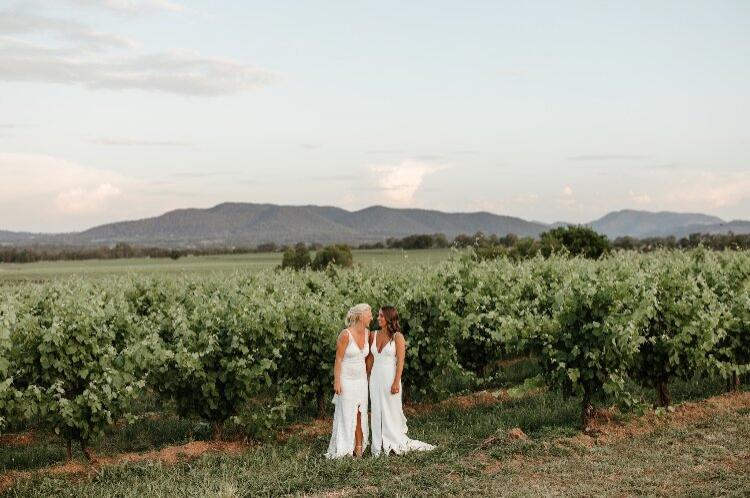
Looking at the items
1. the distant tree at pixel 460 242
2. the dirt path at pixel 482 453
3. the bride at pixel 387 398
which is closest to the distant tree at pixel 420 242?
the distant tree at pixel 460 242

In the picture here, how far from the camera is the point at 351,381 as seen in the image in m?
10.3

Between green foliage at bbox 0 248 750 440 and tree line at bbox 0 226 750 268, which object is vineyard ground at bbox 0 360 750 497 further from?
tree line at bbox 0 226 750 268

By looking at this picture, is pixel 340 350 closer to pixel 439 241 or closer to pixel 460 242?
pixel 460 242

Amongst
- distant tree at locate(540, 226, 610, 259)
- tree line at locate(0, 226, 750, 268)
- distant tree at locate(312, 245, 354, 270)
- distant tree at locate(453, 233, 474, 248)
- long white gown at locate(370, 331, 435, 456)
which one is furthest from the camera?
distant tree at locate(312, 245, 354, 270)

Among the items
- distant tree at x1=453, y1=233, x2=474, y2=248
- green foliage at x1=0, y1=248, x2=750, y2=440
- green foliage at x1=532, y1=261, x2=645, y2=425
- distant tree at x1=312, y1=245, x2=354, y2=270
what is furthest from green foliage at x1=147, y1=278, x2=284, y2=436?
distant tree at x1=312, y1=245, x2=354, y2=270

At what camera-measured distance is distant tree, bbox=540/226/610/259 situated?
165 feet

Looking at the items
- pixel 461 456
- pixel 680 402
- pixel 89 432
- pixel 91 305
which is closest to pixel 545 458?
pixel 461 456

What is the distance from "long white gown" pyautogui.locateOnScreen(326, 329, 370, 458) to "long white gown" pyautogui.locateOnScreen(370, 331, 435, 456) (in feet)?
0.64

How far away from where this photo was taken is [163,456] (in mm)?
10672

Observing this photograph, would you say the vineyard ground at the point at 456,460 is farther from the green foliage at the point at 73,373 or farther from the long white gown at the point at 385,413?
the green foliage at the point at 73,373

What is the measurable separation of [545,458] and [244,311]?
476 centimetres

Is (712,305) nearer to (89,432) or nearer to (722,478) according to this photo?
(722,478)

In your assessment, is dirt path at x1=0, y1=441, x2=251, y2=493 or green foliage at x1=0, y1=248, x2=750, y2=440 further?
green foliage at x1=0, y1=248, x2=750, y2=440

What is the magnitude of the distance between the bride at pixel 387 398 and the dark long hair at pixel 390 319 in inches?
0.6
